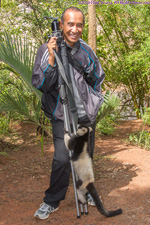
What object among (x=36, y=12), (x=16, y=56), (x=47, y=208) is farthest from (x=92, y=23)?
(x=47, y=208)

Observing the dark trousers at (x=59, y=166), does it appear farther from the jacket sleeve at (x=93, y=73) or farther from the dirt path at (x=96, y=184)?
the jacket sleeve at (x=93, y=73)

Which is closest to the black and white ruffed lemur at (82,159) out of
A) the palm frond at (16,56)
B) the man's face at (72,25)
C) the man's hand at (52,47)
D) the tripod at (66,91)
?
the tripod at (66,91)

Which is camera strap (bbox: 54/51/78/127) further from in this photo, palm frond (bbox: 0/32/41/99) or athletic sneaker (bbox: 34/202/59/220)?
palm frond (bbox: 0/32/41/99)

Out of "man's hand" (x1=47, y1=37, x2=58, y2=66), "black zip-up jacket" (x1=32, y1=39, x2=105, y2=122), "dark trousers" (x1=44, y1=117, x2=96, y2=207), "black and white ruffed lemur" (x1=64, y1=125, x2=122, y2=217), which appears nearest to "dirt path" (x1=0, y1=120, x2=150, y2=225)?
"dark trousers" (x1=44, y1=117, x2=96, y2=207)

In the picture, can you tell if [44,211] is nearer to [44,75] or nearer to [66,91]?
[66,91]

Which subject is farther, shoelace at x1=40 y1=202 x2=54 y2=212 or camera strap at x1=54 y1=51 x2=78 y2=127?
shoelace at x1=40 y1=202 x2=54 y2=212

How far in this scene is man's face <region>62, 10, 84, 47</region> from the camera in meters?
2.58

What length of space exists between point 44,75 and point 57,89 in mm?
223

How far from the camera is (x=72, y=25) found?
260 cm

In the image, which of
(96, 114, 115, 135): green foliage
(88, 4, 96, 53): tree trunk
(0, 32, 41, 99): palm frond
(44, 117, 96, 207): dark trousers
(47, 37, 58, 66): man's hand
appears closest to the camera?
(47, 37, 58, 66): man's hand

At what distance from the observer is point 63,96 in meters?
2.54

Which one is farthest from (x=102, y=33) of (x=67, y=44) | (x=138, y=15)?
(x=67, y=44)

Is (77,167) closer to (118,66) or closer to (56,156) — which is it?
(56,156)

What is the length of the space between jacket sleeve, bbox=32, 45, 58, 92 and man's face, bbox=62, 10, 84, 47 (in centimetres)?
26
